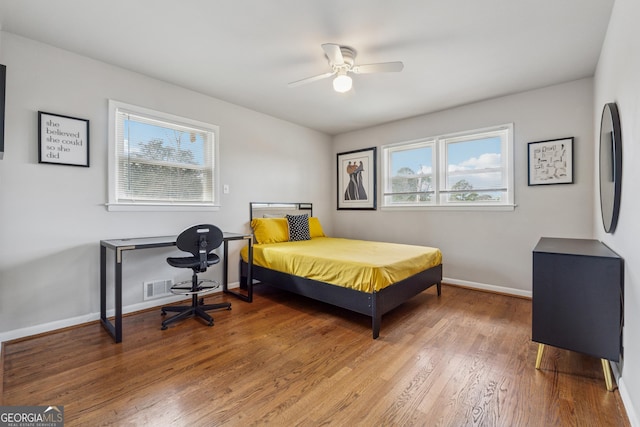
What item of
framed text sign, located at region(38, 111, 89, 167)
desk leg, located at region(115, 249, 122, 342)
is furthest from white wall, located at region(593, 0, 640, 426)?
framed text sign, located at region(38, 111, 89, 167)

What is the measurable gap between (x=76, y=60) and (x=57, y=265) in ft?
6.19

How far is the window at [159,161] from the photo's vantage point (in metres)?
2.85

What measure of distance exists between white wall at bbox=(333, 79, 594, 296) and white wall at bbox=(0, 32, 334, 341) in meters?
3.13

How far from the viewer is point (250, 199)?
158 inches

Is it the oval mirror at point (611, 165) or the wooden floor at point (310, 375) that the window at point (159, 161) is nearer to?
the wooden floor at point (310, 375)

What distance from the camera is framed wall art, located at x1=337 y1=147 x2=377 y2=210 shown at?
4797 mm

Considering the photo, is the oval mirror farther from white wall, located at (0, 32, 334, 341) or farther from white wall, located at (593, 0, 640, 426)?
white wall, located at (0, 32, 334, 341)

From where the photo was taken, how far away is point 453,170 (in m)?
3.99

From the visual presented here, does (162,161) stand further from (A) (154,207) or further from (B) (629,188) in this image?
(B) (629,188)

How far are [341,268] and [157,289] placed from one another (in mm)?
2060

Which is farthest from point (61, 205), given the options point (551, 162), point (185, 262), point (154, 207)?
point (551, 162)

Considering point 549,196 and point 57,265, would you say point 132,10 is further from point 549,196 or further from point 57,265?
point 549,196

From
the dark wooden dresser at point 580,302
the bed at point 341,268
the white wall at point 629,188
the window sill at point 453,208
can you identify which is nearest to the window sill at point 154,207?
the bed at point 341,268

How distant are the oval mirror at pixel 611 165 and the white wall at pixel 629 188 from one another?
Answer: 5cm
